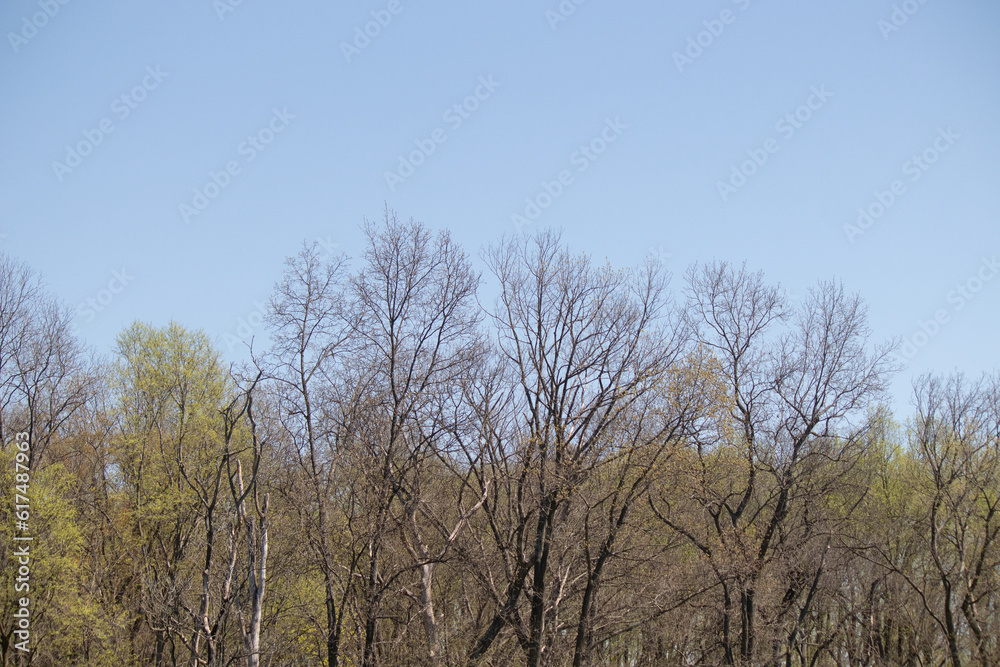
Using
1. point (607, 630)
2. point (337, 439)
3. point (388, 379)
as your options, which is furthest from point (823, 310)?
point (337, 439)

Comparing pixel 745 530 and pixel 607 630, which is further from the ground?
pixel 745 530

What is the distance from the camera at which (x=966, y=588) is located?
25234 millimetres

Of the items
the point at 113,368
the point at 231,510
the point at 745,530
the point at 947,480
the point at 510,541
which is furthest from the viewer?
the point at 113,368

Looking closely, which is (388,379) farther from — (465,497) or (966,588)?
(966,588)

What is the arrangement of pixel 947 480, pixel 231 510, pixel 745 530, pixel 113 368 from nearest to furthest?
pixel 231 510 < pixel 745 530 < pixel 947 480 < pixel 113 368

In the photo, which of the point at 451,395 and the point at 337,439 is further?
the point at 451,395

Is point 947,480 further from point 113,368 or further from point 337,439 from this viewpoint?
point 113,368

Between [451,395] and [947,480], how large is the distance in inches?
694

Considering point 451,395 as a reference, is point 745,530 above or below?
below

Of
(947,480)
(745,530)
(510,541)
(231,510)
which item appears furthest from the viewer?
(947,480)

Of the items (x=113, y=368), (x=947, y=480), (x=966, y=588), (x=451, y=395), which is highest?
(x=113, y=368)

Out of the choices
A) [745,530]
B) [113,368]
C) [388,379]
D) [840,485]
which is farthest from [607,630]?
[113,368]

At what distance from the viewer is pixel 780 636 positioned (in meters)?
23.4

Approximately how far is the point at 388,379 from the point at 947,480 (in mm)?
19532
